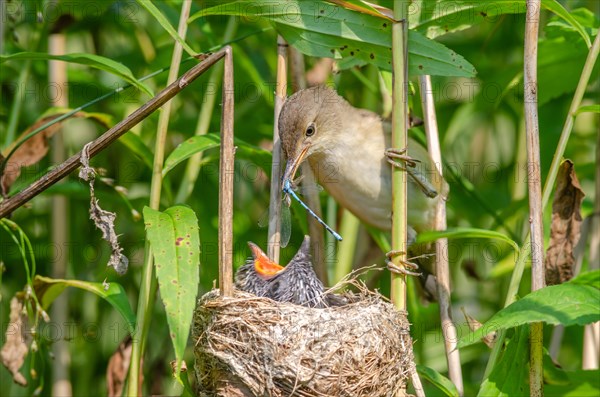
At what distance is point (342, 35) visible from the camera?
217cm

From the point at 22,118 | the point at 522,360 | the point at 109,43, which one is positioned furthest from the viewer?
the point at 109,43

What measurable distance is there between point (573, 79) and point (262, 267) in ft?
3.99

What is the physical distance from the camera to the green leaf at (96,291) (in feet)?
7.03

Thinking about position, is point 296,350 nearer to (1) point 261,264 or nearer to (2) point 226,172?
(2) point 226,172

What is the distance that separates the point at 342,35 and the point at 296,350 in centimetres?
81

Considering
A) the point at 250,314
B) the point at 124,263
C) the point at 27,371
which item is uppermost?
the point at 124,263

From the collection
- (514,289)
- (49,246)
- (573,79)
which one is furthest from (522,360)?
(49,246)

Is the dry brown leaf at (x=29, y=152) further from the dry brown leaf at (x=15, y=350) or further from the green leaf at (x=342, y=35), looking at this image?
the green leaf at (x=342, y=35)

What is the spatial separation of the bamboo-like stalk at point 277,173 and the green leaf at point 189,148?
21cm

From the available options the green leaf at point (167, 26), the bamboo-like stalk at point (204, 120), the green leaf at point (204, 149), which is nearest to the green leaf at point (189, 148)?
the green leaf at point (204, 149)

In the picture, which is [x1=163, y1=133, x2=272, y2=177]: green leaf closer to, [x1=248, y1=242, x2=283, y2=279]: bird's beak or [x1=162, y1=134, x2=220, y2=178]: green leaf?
[x1=162, y1=134, x2=220, y2=178]: green leaf

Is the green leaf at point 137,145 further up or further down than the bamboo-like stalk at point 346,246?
further up

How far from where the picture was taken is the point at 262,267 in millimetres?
2840

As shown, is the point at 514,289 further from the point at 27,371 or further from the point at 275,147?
the point at 27,371
